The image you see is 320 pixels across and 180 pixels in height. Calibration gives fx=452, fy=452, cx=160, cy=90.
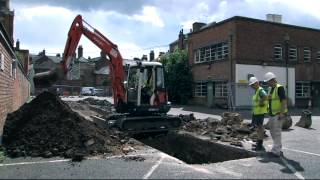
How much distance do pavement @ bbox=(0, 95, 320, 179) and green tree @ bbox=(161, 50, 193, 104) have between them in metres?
30.3

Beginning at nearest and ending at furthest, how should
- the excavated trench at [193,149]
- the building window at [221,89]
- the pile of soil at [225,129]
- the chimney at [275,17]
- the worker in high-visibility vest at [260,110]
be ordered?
the worker in high-visibility vest at [260,110] → the excavated trench at [193,149] → the pile of soil at [225,129] → the building window at [221,89] → the chimney at [275,17]

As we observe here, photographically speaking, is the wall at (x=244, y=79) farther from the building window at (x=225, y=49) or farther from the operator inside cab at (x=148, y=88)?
the operator inside cab at (x=148, y=88)

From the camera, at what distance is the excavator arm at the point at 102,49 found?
644 inches

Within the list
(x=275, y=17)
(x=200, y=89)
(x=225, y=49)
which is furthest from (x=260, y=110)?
(x=275, y=17)

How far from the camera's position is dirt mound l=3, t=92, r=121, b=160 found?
11211mm

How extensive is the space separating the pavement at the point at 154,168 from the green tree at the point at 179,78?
30304 mm

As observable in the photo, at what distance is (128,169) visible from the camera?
31.1 feet

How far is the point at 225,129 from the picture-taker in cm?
1606

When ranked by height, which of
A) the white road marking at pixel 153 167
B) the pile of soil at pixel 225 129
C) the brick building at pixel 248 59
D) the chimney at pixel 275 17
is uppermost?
the chimney at pixel 275 17

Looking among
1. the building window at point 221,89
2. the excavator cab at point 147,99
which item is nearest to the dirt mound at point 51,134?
the excavator cab at point 147,99

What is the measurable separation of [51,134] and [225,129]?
21.8 feet

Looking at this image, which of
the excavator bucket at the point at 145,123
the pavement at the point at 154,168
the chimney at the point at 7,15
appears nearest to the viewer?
the pavement at the point at 154,168

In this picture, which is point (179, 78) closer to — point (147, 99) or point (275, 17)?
point (275, 17)

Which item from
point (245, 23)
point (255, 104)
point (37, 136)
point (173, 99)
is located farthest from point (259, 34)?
point (37, 136)
